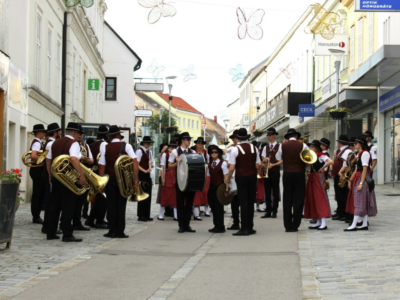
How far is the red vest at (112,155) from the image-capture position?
10773 millimetres

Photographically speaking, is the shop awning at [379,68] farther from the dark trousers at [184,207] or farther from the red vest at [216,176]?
the dark trousers at [184,207]

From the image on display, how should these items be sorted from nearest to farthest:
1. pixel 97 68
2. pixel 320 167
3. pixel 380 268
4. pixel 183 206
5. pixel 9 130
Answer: pixel 380 268 → pixel 183 206 → pixel 320 167 → pixel 9 130 → pixel 97 68

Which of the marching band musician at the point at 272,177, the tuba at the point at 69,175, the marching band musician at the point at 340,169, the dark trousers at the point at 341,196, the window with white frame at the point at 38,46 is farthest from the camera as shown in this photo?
the window with white frame at the point at 38,46

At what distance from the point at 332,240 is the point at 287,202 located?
1.55 metres

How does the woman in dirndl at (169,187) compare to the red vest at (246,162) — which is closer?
the red vest at (246,162)

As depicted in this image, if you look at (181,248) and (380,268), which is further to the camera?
(181,248)

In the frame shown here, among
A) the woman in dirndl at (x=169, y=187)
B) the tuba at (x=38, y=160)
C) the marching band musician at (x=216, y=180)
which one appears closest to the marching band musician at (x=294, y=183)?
the marching band musician at (x=216, y=180)

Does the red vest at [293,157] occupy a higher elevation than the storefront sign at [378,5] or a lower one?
lower

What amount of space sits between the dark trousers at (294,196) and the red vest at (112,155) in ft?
9.88

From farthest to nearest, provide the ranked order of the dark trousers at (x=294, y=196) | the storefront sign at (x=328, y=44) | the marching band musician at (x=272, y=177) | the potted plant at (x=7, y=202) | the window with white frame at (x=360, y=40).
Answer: the window with white frame at (x=360, y=40)
the storefront sign at (x=328, y=44)
the marching band musician at (x=272, y=177)
the dark trousers at (x=294, y=196)
the potted plant at (x=7, y=202)

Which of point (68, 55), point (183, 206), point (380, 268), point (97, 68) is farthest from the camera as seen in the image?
point (97, 68)

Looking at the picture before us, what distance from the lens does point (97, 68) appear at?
128 feet

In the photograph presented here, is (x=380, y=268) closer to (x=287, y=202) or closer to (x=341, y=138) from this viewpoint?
(x=287, y=202)

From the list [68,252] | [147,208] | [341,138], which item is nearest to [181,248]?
[68,252]
